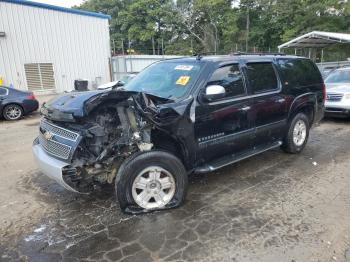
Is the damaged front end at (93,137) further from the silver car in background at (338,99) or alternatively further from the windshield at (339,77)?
the windshield at (339,77)

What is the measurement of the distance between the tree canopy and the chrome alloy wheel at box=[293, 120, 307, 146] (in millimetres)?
27313

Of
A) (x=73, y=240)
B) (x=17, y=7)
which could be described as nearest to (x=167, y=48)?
(x=17, y=7)

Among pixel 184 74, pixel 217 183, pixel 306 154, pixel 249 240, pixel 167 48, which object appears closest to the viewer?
pixel 249 240

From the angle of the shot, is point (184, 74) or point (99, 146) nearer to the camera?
point (99, 146)

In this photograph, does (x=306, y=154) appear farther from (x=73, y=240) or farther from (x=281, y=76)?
(x=73, y=240)

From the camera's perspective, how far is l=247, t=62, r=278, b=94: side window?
16.1 ft

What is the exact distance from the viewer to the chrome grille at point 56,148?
Answer: 11.8 ft

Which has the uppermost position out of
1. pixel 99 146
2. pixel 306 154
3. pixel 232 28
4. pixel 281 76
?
pixel 232 28

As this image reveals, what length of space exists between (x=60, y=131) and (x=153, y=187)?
1304mm

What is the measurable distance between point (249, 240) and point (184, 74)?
2371 millimetres

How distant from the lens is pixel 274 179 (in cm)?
495

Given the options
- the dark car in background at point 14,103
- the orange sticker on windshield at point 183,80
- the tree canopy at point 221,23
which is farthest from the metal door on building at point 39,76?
the tree canopy at point 221,23

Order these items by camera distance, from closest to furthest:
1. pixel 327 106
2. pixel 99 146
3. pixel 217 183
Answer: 1. pixel 99 146
2. pixel 217 183
3. pixel 327 106

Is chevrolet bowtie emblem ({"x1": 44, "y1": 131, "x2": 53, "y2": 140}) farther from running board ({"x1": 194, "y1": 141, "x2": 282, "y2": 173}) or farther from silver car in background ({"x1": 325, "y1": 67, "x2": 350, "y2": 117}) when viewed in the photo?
silver car in background ({"x1": 325, "y1": 67, "x2": 350, "y2": 117})
